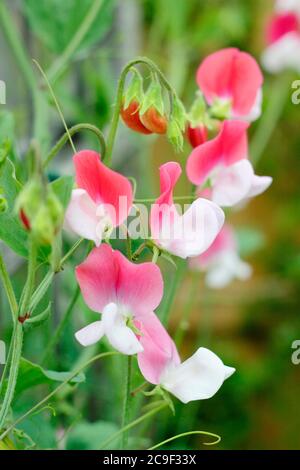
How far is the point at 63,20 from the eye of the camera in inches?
42.8

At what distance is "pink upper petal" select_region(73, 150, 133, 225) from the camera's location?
60 centimetres

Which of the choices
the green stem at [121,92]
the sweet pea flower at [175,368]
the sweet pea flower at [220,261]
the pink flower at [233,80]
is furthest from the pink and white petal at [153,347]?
the sweet pea flower at [220,261]

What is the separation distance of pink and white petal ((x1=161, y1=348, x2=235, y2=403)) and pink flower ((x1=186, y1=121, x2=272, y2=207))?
0.13 meters

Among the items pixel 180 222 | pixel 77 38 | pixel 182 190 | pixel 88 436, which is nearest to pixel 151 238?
pixel 180 222

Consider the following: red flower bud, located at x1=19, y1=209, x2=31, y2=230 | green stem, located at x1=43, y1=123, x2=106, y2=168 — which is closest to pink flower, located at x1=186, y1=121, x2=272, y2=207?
green stem, located at x1=43, y1=123, x2=106, y2=168

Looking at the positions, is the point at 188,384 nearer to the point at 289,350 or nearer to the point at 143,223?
the point at 143,223

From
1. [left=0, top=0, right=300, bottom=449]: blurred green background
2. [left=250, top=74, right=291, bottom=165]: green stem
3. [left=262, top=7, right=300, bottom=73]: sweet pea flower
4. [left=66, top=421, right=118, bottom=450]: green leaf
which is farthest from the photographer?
[left=250, top=74, right=291, bottom=165]: green stem

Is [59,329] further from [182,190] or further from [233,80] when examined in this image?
[182,190]

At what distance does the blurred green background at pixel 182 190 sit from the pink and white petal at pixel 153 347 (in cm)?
29

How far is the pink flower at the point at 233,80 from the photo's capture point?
79 centimetres

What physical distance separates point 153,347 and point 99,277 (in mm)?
63

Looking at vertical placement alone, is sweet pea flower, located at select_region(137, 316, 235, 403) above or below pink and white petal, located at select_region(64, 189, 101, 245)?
below

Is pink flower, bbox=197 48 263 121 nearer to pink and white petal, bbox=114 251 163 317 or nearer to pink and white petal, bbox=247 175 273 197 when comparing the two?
pink and white petal, bbox=247 175 273 197

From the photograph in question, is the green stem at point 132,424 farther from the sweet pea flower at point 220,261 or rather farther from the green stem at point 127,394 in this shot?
the sweet pea flower at point 220,261
